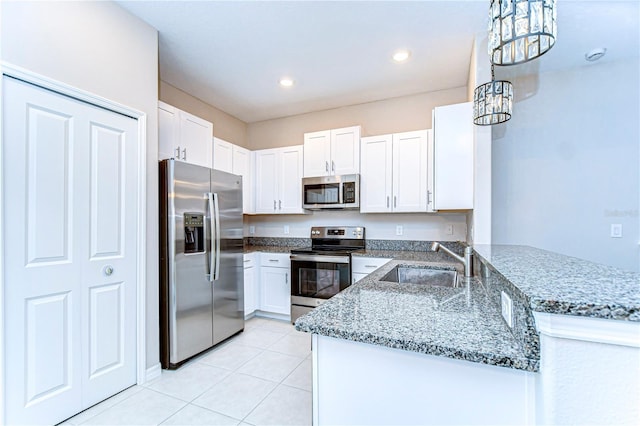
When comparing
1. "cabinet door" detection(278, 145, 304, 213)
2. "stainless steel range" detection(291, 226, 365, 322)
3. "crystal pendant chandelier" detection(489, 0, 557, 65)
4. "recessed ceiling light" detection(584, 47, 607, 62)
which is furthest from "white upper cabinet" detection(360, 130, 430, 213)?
"crystal pendant chandelier" detection(489, 0, 557, 65)

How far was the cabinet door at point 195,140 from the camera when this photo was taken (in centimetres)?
288

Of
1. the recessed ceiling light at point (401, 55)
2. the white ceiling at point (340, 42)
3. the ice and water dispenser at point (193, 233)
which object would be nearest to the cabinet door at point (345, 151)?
the white ceiling at point (340, 42)

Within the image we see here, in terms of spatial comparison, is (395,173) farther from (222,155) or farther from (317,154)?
(222,155)

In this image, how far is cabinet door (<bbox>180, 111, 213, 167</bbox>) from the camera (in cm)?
288

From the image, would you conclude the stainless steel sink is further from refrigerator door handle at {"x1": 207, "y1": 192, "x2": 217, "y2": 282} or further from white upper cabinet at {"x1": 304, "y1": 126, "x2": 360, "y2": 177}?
refrigerator door handle at {"x1": 207, "y1": 192, "x2": 217, "y2": 282}

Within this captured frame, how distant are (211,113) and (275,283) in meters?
2.32

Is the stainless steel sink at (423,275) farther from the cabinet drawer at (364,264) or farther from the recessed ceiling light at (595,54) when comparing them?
the recessed ceiling light at (595,54)

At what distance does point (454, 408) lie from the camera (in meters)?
0.90

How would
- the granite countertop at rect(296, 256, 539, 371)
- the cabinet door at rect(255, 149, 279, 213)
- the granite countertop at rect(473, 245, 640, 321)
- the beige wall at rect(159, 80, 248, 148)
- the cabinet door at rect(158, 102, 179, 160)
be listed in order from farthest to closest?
the cabinet door at rect(255, 149, 279, 213) → the beige wall at rect(159, 80, 248, 148) → the cabinet door at rect(158, 102, 179, 160) → the granite countertop at rect(296, 256, 539, 371) → the granite countertop at rect(473, 245, 640, 321)

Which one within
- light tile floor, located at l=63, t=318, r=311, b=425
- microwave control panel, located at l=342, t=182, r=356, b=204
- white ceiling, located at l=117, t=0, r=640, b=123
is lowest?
light tile floor, located at l=63, t=318, r=311, b=425

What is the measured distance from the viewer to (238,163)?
371 centimetres

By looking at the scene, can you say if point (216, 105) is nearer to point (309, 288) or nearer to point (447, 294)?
point (309, 288)

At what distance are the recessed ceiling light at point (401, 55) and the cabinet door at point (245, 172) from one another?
212cm

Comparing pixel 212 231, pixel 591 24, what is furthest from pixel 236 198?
pixel 591 24
